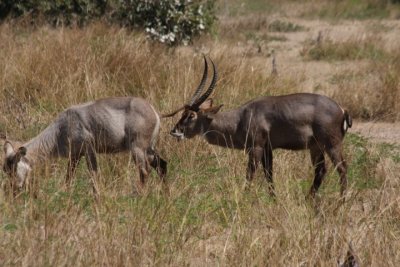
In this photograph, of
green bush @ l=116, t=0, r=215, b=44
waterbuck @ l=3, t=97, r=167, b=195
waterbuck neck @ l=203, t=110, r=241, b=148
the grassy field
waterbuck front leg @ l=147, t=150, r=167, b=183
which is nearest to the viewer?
the grassy field

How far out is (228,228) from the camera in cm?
645

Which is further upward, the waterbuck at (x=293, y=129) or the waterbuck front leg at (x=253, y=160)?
the waterbuck at (x=293, y=129)

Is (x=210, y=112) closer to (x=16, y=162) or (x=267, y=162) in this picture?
(x=267, y=162)

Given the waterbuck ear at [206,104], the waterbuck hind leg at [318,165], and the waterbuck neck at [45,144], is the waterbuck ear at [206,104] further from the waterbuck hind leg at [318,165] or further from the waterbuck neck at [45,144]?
the waterbuck neck at [45,144]

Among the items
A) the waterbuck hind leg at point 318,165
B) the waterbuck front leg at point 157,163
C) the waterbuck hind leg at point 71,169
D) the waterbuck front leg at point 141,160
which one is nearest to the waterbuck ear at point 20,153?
the waterbuck hind leg at point 71,169

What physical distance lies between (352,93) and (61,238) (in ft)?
24.5

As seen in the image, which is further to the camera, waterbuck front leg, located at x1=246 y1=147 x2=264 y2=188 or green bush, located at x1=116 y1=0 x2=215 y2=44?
green bush, located at x1=116 y1=0 x2=215 y2=44

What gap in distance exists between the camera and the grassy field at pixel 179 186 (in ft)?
18.2

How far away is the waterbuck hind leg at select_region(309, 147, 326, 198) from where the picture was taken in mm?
7520

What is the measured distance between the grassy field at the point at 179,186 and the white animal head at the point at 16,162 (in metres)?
0.14

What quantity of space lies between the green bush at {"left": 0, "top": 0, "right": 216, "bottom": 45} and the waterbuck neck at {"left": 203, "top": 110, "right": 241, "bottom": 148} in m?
7.55

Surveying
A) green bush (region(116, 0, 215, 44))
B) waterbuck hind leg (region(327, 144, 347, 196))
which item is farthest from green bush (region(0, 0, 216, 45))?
waterbuck hind leg (region(327, 144, 347, 196))

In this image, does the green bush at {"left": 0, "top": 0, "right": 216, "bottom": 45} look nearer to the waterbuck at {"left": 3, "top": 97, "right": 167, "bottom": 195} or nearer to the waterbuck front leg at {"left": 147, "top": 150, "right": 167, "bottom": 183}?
the waterbuck front leg at {"left": 147, "top": 150, "right": 167, "bottom": 183}

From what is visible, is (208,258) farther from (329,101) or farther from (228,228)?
(329,101)
